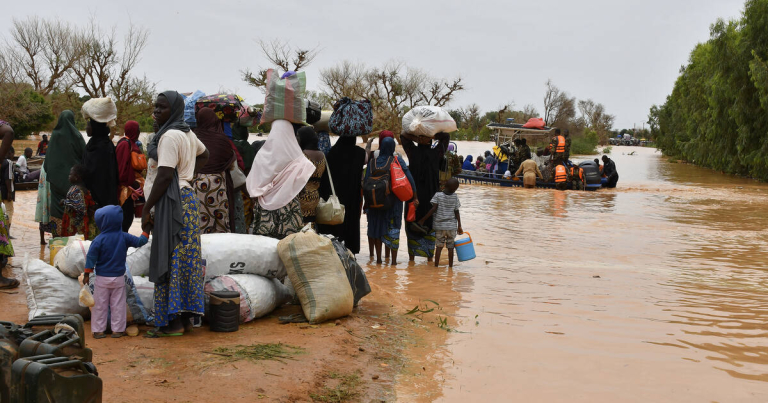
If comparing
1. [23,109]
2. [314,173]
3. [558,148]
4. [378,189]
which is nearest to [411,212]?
[378,189]

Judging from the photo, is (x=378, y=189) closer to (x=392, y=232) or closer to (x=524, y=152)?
(x=392, y=232)

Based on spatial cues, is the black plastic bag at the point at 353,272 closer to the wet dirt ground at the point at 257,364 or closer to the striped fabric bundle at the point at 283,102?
the wet dirt ground at the point at 257,364

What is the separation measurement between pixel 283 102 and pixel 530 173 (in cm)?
1701

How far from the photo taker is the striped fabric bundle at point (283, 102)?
20.2 feet

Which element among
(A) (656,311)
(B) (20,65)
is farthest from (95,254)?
(B) (20,65)

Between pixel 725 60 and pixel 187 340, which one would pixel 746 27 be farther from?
pixel 187 340

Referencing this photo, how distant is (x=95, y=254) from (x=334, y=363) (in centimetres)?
180

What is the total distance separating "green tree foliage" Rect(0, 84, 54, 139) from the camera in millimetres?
29391

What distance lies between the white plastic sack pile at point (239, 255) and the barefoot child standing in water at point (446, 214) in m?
3.22

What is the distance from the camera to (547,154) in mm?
23484

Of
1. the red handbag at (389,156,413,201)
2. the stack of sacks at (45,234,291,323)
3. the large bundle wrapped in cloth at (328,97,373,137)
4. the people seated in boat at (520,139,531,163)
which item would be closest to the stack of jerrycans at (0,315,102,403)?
the stack of sacks at (45,234,291,323)

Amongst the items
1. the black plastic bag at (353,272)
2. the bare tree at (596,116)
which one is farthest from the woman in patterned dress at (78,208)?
the bare tree at (596,116)

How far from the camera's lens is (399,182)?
26.7 feet

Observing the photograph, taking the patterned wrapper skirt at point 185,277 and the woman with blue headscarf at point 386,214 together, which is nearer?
the patterned wrapper skirt at point 185,277
